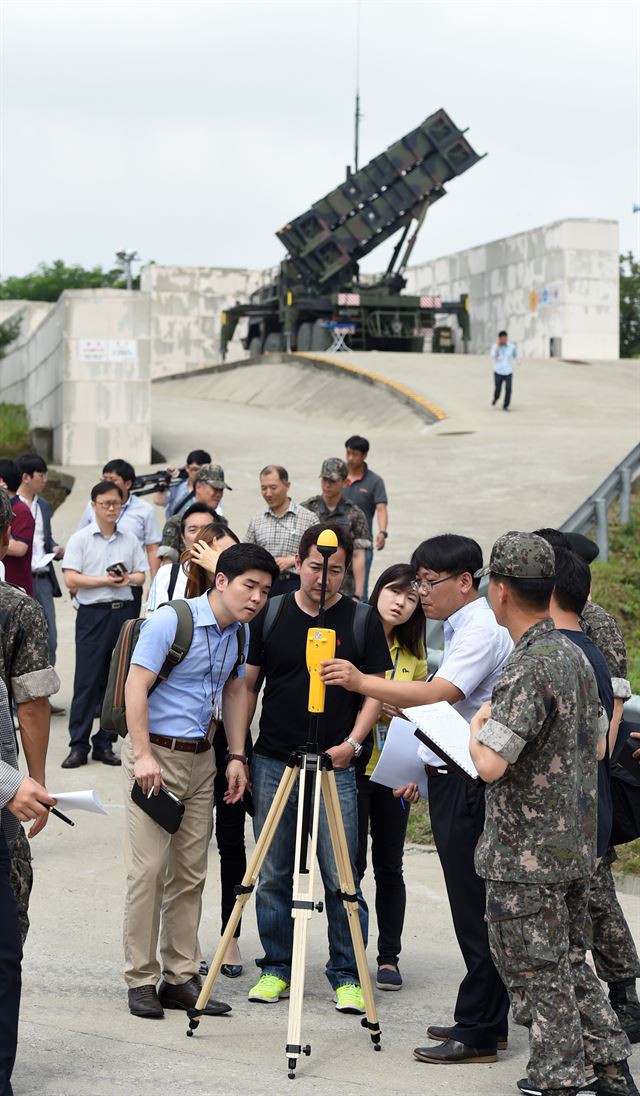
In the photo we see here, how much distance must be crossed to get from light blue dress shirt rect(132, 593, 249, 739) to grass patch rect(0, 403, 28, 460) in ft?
49.7

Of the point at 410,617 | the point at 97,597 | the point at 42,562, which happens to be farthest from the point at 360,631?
the point at 42,562

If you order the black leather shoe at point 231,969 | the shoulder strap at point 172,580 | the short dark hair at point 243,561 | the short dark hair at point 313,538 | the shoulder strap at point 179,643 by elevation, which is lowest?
the black leather shoe at point 231,969

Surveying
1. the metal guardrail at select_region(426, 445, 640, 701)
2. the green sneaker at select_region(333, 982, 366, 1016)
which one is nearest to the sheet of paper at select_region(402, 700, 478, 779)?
the green sneaker at select_region(333, 982, 366, 1016)

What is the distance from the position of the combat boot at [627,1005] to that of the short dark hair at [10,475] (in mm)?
5424

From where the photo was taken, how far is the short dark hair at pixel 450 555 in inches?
191

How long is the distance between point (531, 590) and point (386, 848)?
6.45 ft

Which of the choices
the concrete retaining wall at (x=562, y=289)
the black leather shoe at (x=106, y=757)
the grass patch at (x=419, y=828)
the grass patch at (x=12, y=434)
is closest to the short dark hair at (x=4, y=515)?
the grass patch at (x=419, y=828)

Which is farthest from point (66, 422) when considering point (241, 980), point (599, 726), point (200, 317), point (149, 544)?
point (200, 317)

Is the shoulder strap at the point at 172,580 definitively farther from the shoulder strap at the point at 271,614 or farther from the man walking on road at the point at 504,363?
the man walking on road at the point at 504,363

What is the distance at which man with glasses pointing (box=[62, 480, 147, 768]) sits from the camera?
849 centimetres

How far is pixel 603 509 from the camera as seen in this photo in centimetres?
1171

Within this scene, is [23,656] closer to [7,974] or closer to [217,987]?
[7,974]

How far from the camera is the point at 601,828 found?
4.37 m

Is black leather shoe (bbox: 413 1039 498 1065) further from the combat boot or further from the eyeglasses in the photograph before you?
the eyeglasses
